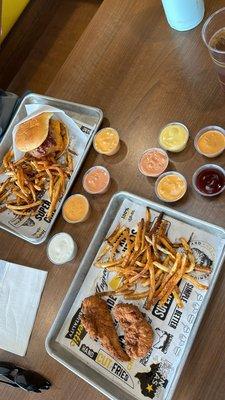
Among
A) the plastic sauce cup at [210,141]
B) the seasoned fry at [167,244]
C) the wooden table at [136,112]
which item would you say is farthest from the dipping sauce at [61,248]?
the plastic sauce cup at [210,141]

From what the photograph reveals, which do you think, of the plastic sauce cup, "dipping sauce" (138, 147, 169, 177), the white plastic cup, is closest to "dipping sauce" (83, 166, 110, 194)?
"dipping sauce" (138, 147, 169, 177)

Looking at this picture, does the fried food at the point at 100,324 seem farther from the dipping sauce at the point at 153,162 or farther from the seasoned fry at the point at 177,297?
the dipping sauce at the point at 153,162

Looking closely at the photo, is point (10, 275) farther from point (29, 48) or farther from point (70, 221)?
point (29, 48)

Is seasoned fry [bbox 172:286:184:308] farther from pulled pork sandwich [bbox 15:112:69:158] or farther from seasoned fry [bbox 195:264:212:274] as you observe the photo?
pulled pork sandwich [bbox 15:112:69:158]

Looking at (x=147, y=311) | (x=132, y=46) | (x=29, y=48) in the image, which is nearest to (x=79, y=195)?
(x=147, y=311)

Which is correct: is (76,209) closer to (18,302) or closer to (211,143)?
(18,302)

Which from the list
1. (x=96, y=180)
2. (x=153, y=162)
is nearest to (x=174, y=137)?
(x=153, y=162)

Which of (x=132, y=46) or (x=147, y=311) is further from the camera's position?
(x=132, y=46)
